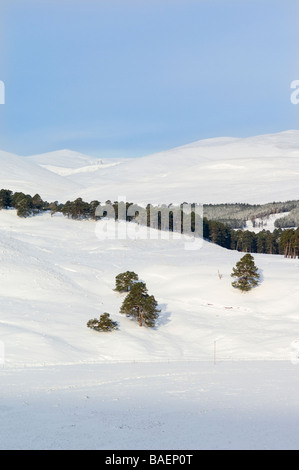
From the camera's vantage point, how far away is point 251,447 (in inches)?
589

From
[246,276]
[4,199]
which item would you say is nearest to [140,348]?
[246,276]

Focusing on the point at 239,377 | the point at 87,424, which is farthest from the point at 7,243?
the point at 87,424

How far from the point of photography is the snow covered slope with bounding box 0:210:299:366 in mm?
47750

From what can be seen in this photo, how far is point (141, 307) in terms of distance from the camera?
59.0 metres

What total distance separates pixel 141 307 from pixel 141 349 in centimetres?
1022

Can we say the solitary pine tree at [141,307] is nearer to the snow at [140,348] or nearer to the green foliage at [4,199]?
the snow at [140,348]

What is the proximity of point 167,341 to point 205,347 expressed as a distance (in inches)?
178

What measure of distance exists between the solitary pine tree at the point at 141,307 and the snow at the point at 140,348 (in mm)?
1396

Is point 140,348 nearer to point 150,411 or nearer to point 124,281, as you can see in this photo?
point 124,281

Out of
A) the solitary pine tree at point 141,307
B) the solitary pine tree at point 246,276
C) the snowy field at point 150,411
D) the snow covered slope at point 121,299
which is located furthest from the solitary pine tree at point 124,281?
the snowy field at point 150,411

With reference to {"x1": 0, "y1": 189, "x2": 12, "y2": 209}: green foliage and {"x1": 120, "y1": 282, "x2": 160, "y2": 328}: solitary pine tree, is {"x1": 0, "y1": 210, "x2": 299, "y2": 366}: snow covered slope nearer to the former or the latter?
{"x1": 120, "y1": 282, "x2": 160, "y2": 328}: solitary pine tree

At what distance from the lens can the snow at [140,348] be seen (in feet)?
55.9

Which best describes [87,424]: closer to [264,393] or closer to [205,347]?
[264,393]

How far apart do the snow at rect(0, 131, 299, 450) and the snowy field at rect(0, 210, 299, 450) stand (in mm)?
108
